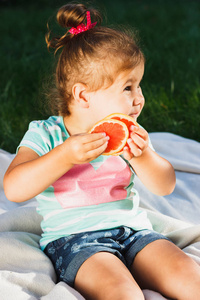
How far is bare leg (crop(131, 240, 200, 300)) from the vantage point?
172 cm

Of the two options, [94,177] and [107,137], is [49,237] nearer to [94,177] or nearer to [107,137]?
[94,177]

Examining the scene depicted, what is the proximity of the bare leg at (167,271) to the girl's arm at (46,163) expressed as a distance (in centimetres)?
46

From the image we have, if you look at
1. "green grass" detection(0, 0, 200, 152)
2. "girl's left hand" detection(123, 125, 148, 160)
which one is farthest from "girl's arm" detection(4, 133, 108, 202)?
"green grass" detection(0, 0, 200, 152)

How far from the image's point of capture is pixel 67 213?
1964 mm

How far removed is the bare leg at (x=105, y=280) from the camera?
1.62 meters

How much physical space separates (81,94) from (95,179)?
354mm

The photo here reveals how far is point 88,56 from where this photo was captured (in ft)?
6.46

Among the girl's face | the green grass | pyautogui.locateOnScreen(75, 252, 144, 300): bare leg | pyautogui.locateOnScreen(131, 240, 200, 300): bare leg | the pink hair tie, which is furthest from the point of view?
the green grass

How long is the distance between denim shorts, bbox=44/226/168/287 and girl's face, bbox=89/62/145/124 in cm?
47

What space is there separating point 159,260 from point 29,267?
51cm

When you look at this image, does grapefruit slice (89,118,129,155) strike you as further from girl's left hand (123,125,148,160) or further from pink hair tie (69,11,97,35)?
pink hair tie (69,11,97,35)

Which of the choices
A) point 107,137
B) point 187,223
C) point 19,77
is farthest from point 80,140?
point 19,77

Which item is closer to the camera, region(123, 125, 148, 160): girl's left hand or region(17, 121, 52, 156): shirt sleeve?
region(123, 125, 148, 160): girl's left hand

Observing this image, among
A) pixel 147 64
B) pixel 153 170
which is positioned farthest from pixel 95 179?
pixel 147 64
